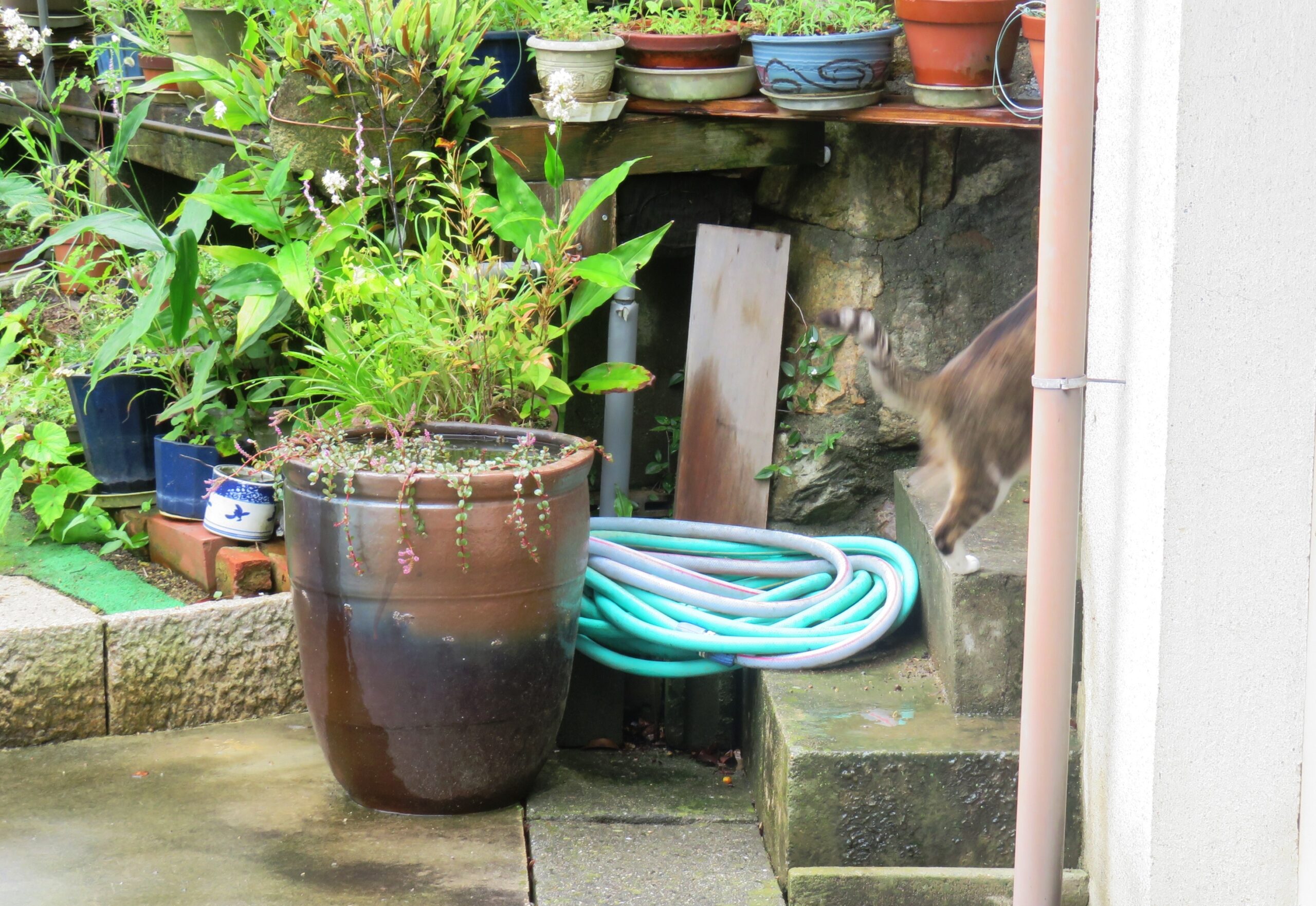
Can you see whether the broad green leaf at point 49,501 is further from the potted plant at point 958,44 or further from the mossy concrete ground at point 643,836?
the potted plant at point 958,44

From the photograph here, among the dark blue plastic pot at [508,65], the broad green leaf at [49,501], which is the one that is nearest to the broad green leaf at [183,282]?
the broad green leaf at [49,501]

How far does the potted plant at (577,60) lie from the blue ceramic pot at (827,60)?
1.33 ft

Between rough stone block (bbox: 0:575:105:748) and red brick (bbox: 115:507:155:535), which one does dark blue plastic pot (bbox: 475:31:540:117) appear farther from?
rough stone block (bbox: 0:575:105:748)

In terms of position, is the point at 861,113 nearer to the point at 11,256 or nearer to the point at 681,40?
the point at 681,40

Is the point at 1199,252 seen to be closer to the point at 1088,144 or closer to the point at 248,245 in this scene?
the point at 1088,144

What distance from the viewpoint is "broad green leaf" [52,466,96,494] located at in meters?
3.44

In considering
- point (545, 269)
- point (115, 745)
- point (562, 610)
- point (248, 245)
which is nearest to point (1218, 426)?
point (562, 610)

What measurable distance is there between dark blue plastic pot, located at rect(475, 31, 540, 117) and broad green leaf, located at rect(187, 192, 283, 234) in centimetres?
61

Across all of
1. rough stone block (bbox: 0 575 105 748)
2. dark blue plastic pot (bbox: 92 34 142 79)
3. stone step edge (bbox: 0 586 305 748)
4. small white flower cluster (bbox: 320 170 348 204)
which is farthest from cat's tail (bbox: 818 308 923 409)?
dark blue plastic pot (bbox: 92 34 142 79)

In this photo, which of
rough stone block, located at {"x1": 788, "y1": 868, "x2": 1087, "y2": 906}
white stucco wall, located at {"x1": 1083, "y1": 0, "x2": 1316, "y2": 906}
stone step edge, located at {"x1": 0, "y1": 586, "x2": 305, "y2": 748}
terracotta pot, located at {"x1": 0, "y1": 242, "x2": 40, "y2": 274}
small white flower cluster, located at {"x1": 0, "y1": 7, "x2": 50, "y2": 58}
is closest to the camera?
white stucco wall, located at {"x1": 1083, "y1": 0, "x2": 1316, "y2": 906}

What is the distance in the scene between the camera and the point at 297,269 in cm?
301

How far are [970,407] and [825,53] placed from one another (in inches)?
36.4

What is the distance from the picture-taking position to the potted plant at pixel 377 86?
10.0 feet

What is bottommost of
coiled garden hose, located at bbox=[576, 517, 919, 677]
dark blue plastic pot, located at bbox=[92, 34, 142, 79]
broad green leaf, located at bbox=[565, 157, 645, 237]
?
coiled garden hose, located at bbox=[576, 517, 919, 677]
